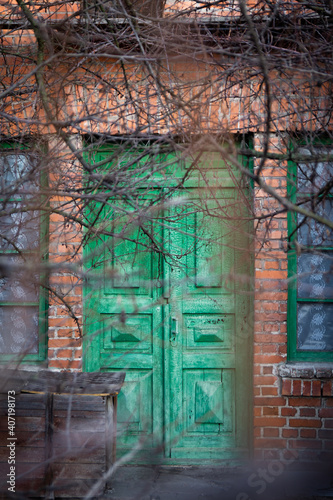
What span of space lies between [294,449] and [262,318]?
1090 millimetres

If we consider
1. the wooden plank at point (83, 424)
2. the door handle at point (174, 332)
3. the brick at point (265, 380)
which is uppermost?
the door handle at point (174, 332)

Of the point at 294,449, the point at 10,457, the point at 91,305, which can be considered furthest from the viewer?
the point at 91,305

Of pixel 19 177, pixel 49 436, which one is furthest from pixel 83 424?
pixel 19 177

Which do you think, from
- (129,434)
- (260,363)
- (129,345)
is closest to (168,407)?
(129,434)

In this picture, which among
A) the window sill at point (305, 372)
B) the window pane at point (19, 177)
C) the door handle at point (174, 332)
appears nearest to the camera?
the window pane at point (19, 177)

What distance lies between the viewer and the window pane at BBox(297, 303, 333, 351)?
3.72 meters

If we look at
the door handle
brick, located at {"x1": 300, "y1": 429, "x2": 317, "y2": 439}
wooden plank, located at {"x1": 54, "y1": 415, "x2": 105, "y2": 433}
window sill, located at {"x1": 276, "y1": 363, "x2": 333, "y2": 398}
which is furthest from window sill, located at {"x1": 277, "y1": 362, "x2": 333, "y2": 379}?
wooden plank, located at {"x1": 54, "y1": 415, "x2": 105, "y2": 433}

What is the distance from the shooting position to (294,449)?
141 inches

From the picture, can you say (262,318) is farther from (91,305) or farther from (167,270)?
(91,305)

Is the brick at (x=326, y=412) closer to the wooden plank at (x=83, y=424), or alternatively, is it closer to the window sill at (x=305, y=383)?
the window sill at (x=305, y=383)

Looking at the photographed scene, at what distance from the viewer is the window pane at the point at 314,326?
3.72 meters

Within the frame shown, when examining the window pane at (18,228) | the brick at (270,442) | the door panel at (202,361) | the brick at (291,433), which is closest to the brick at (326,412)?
the brick at (291,433)

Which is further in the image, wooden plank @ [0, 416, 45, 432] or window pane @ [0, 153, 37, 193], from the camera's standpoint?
wooden plank @ [0, 416, 45, 432]

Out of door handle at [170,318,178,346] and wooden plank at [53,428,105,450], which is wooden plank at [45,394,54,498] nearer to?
wooden plank at [53,428,105,450]
